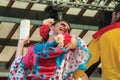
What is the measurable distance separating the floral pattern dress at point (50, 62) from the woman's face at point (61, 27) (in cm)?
10

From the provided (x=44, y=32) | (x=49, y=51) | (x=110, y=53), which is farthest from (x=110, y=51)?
(x=44, y=32)

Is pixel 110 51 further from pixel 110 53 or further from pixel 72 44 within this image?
pixel 72 44

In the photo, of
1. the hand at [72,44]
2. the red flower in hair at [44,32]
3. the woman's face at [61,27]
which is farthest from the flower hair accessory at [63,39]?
the red flower in hair at [44,32]

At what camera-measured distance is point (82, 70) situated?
212 centimetres

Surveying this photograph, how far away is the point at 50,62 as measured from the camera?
2004 millimetres

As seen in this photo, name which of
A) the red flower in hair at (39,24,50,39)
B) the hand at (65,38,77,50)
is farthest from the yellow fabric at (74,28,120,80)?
the red flower in hair at (39,24,50,39)

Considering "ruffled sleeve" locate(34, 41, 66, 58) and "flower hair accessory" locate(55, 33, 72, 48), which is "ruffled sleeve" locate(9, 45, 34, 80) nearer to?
"ruffled sleeve" locate(34, 41, 66, 58)

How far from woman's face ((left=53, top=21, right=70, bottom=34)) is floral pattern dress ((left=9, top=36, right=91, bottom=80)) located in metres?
0.10

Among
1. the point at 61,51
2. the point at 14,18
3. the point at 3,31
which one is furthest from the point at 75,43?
the point at 3,31

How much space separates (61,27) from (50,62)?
0.21m

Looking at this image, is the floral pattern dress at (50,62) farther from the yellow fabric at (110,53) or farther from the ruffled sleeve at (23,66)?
the yellow fabric at (110,53)

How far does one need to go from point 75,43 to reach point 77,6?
19.5 feet

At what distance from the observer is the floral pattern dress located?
78.4 inches

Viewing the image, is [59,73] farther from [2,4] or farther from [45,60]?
[2,4]
